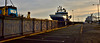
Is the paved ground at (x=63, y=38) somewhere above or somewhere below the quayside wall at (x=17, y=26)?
below

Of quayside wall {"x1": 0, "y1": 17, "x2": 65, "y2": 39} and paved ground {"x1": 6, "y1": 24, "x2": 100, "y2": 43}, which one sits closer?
paved ground {"x1": 6, "y1": 24, "x2": 100, "y2": 43}

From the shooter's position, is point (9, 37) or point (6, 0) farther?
point (6, 0)

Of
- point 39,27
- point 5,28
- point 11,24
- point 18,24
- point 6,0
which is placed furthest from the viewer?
point 6,0

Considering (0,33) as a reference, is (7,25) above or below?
above

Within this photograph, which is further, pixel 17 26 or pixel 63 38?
pixel 17 26

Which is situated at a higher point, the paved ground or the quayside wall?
the quayside wall

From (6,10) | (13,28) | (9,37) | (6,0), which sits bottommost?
(9,37)

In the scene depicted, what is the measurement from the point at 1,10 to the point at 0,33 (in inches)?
419

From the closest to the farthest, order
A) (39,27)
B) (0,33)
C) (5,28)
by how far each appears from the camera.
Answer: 1. (0,33)
2. (5,28)
3. (39,27)

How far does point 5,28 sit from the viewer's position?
1142cm

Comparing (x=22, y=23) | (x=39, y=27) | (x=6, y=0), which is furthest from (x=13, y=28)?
(x=6, y=0)

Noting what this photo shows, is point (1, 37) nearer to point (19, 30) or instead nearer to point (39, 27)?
point (19, 30)

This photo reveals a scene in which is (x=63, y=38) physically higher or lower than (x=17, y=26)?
lower

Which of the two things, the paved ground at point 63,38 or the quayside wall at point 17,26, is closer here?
the paved ground at point 63,38
